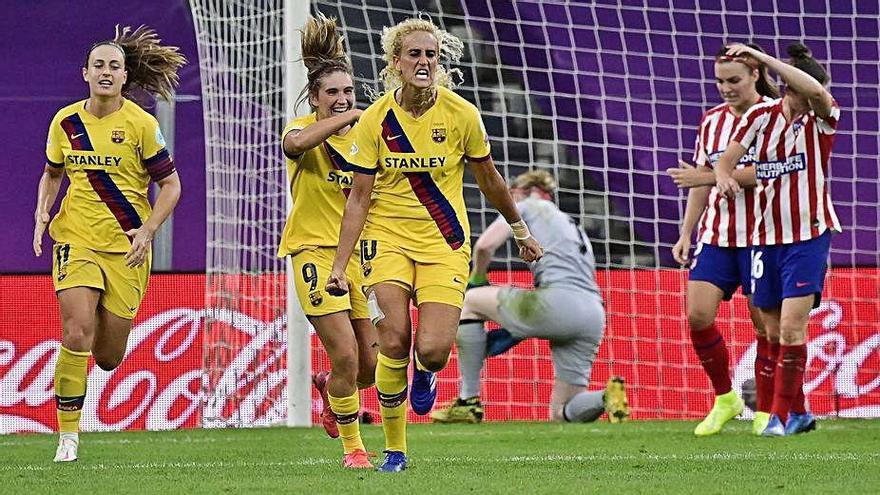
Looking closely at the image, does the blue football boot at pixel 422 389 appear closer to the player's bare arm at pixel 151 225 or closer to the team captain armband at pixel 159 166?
the player's bare arm at pixel 151 225

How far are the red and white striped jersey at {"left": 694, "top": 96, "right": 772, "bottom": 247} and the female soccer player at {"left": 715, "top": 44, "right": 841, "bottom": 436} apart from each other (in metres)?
0.07

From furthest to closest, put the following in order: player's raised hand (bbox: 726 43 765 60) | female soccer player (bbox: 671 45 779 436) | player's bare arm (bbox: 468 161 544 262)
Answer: female soccer player (bbox: 671 45 779 436), player's raised hand (bbox: 726 43 765 60), player's bare arm (bbox: 468 161 544 262)

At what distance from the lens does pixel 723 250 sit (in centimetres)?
850

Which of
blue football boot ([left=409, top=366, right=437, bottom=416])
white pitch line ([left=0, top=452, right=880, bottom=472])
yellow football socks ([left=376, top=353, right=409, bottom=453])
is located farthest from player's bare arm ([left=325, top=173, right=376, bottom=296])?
white pitch line ([left=0, top=452, right=880, bottom=472])

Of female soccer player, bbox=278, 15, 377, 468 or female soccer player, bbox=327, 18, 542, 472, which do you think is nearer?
female soccer player, bbox=327, 18, 542, 472

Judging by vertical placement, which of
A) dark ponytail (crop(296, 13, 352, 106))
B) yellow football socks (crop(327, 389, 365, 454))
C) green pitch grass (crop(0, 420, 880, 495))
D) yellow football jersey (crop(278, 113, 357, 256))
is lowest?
green pitch grass (crop(0, 420, 880, 495))

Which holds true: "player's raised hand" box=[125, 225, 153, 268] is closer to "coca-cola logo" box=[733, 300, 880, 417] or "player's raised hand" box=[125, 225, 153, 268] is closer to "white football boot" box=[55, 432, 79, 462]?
"white football boot" box=[55, 432, 79, 462]

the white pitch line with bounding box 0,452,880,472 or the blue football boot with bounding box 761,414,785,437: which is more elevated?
the blue football boot with bounding box 761,414,785,437

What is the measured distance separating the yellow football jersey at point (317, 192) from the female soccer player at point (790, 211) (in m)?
2.21

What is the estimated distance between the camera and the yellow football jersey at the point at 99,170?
731 cm

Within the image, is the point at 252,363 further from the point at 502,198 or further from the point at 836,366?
the point at 502,198

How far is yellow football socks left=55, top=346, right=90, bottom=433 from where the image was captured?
7.20 metres

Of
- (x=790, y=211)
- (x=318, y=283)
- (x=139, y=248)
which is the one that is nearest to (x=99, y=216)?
(x=139, y=248)

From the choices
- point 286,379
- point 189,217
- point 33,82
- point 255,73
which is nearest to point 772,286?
point 286,379
